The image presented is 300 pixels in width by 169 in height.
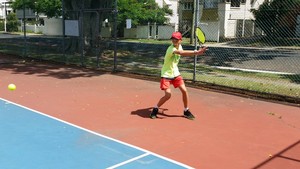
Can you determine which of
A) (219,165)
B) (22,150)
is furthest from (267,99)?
(22,150)

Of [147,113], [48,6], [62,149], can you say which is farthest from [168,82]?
[48,6]

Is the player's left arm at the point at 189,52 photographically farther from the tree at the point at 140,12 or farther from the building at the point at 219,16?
the tree at the point at 140,12

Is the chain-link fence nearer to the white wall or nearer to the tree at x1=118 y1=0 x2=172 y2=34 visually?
the tree at x1=118 y1=0 x2=172 y2=34

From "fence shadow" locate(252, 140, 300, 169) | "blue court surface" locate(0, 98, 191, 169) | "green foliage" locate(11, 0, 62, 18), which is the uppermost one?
"green foliage" locate(11, 0, 62, 18)

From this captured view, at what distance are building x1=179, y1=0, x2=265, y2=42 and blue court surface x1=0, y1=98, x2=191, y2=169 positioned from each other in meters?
25.1

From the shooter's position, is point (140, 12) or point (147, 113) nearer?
point (147, 113)

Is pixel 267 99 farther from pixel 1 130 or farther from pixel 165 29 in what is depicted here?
pixel 165 29

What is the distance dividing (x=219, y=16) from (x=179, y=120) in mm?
33335

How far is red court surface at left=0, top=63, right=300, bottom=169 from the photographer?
567 centimetres

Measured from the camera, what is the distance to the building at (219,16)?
33.5 meters

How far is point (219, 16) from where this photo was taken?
39.2 m

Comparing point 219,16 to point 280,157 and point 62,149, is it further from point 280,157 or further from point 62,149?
point 62,149

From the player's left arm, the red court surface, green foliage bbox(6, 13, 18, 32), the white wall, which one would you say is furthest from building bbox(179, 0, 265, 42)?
green foliage bbox(6, 13, 18, 32)

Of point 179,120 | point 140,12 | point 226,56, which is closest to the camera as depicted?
point 179,120
